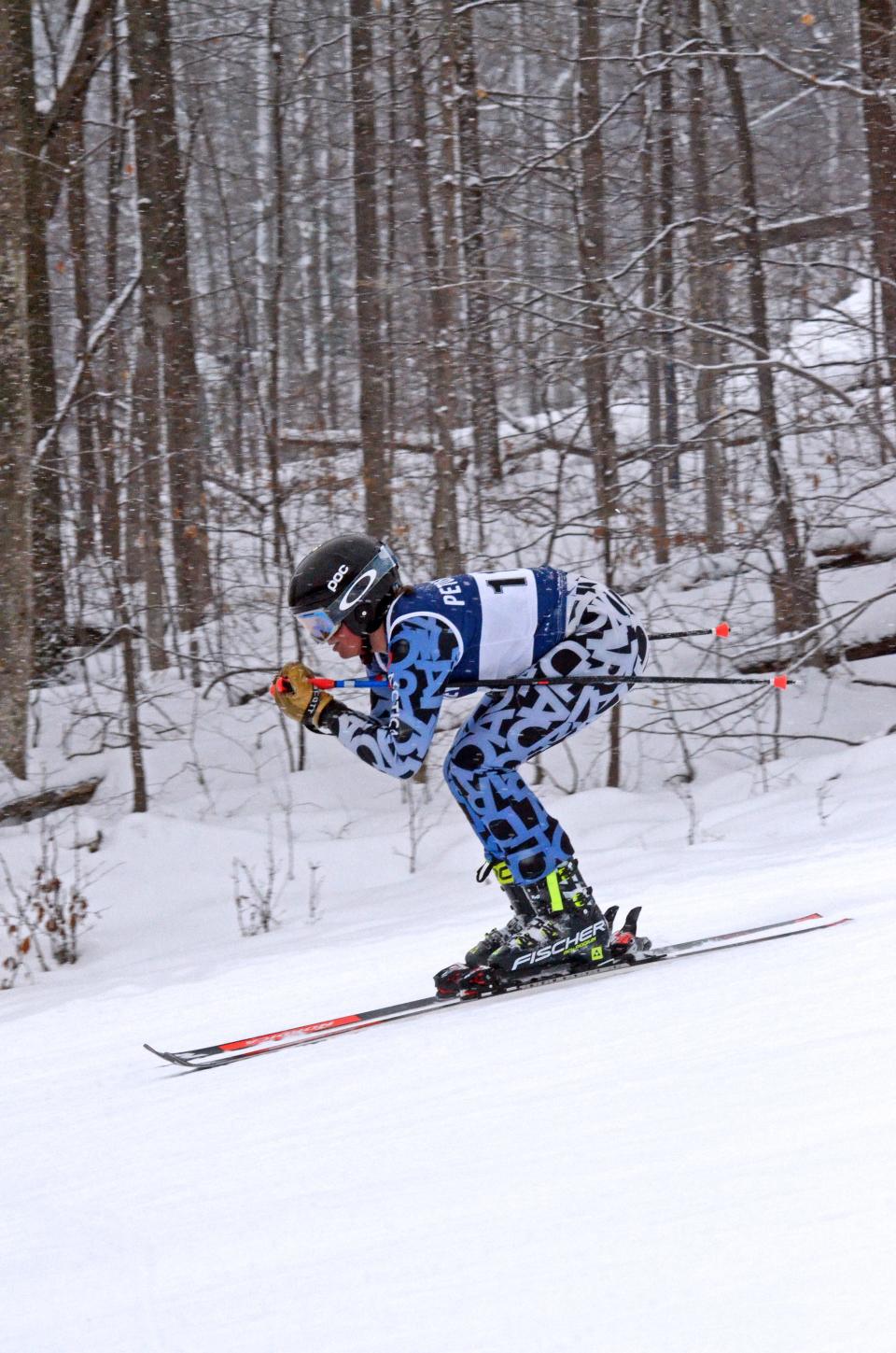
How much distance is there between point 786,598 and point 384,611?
5.82 meters

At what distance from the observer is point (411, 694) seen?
3920 mm

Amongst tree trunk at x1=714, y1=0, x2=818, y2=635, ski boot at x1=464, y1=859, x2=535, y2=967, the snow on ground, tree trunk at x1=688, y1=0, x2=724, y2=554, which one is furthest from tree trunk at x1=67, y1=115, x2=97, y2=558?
ski boot at x1=464, y1=859, x2=535, y2=967

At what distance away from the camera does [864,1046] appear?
9.00 ft

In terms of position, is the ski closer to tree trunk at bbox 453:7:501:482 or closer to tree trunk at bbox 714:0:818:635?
tree trunk at bbox 714:0:818:635

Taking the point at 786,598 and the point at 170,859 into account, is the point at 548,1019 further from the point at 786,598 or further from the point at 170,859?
the point at 786,598

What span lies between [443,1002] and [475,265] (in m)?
6.77

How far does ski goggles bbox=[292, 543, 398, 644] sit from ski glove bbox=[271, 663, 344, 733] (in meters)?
0.13

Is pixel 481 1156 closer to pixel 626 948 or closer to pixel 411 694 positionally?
pixel 411 694

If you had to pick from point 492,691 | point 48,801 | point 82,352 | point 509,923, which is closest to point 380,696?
point 492,691

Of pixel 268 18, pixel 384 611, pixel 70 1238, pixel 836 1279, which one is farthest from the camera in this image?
pixel 268 18

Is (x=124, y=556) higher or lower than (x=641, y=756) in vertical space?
higher

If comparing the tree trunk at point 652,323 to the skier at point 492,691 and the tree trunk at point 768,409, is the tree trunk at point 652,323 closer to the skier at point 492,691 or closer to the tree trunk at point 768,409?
the tree trunk at point 768,409

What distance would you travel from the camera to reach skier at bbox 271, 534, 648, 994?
3.97m

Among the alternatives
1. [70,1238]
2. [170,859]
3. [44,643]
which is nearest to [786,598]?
[170,859]
